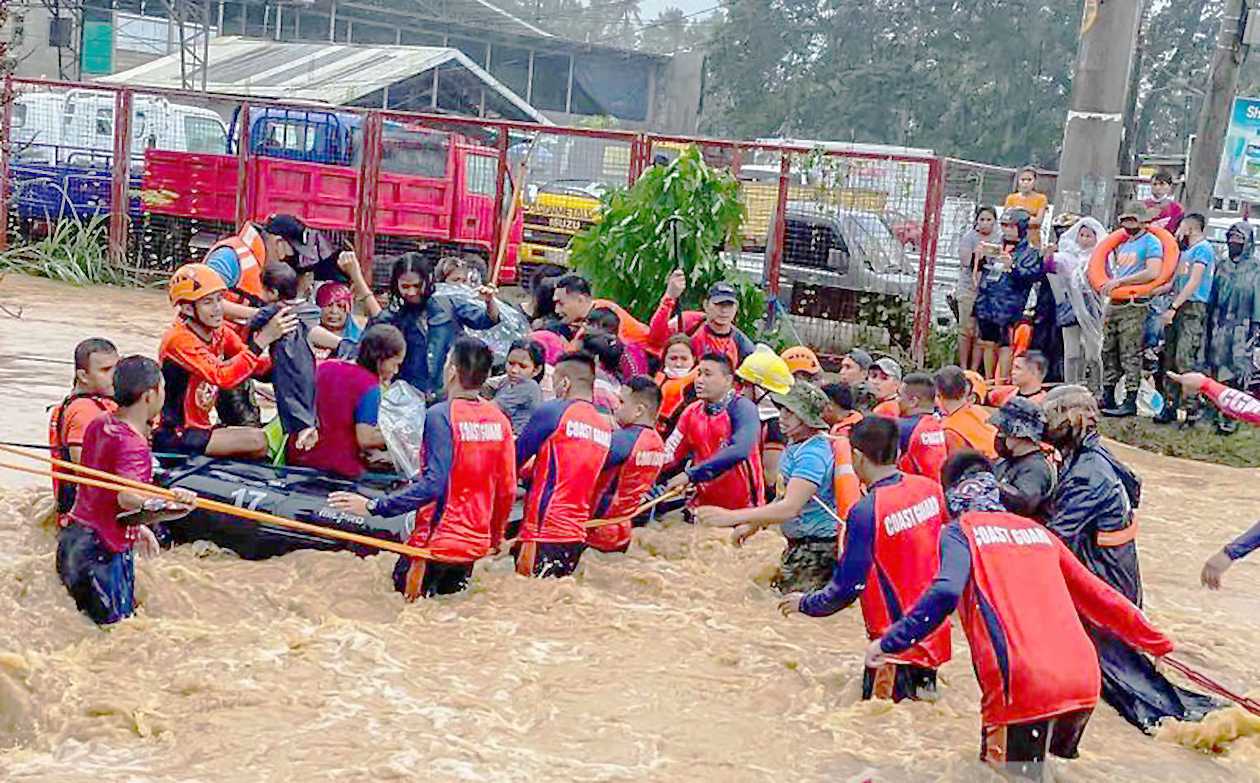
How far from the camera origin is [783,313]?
15.1 m

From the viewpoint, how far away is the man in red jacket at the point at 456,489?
7.17m

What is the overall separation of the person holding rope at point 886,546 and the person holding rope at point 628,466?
2252 millimetres

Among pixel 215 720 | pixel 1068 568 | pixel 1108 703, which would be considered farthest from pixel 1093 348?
pixel 215 720

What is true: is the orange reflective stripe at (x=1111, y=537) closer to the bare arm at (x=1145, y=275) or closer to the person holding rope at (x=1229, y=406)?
the person holding rope at (x=1229, y=406)

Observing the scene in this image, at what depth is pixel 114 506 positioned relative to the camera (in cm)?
618

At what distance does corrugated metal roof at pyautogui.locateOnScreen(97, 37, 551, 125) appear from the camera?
34.4 metres

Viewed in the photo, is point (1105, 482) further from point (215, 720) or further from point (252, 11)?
point (252, 11)

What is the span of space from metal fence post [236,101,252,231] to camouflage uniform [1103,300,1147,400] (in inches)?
393

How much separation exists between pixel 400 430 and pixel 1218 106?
12.3m

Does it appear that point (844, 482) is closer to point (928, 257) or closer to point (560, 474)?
point (560, 474)

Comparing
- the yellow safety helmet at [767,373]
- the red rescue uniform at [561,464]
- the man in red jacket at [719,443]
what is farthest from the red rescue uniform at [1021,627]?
the man in red jacket at [719,443]

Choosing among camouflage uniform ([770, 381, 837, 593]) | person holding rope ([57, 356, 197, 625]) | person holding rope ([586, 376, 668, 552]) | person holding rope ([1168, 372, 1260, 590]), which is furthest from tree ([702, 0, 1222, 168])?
person holding rope ([57, 356, 197, 625])

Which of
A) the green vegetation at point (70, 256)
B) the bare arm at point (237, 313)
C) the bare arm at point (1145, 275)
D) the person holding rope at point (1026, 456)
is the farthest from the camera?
the green vegetation at point (70, 256)

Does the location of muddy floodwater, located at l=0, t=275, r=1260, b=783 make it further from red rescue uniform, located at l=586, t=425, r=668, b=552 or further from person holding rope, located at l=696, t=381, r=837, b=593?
person holding rope, located at l=696, t=381, r=837, b=593
